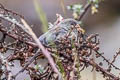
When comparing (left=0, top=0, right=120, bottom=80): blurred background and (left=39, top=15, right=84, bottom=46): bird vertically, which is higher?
(left=0, top=0, right=120, bottom=80): blurred background

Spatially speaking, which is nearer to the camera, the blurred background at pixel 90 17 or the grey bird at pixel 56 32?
the grey bird at pixel 56 32

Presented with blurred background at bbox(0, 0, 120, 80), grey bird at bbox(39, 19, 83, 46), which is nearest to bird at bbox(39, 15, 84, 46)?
grey bird at bbox(39, 19, 83, 46)

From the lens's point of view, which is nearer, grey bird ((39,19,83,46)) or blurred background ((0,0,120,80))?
grey bird ((39,19,83,46))

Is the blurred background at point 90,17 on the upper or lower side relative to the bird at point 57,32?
upper

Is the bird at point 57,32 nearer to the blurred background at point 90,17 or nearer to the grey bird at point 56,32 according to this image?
the grey bird at point 56,32

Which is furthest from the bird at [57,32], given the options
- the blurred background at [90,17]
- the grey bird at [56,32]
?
the blurred background at [90,17]

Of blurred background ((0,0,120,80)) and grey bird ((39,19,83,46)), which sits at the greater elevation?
blurred background ((0,0,120,80))

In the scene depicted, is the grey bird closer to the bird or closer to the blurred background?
the bird

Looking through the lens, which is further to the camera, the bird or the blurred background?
the blurred background
